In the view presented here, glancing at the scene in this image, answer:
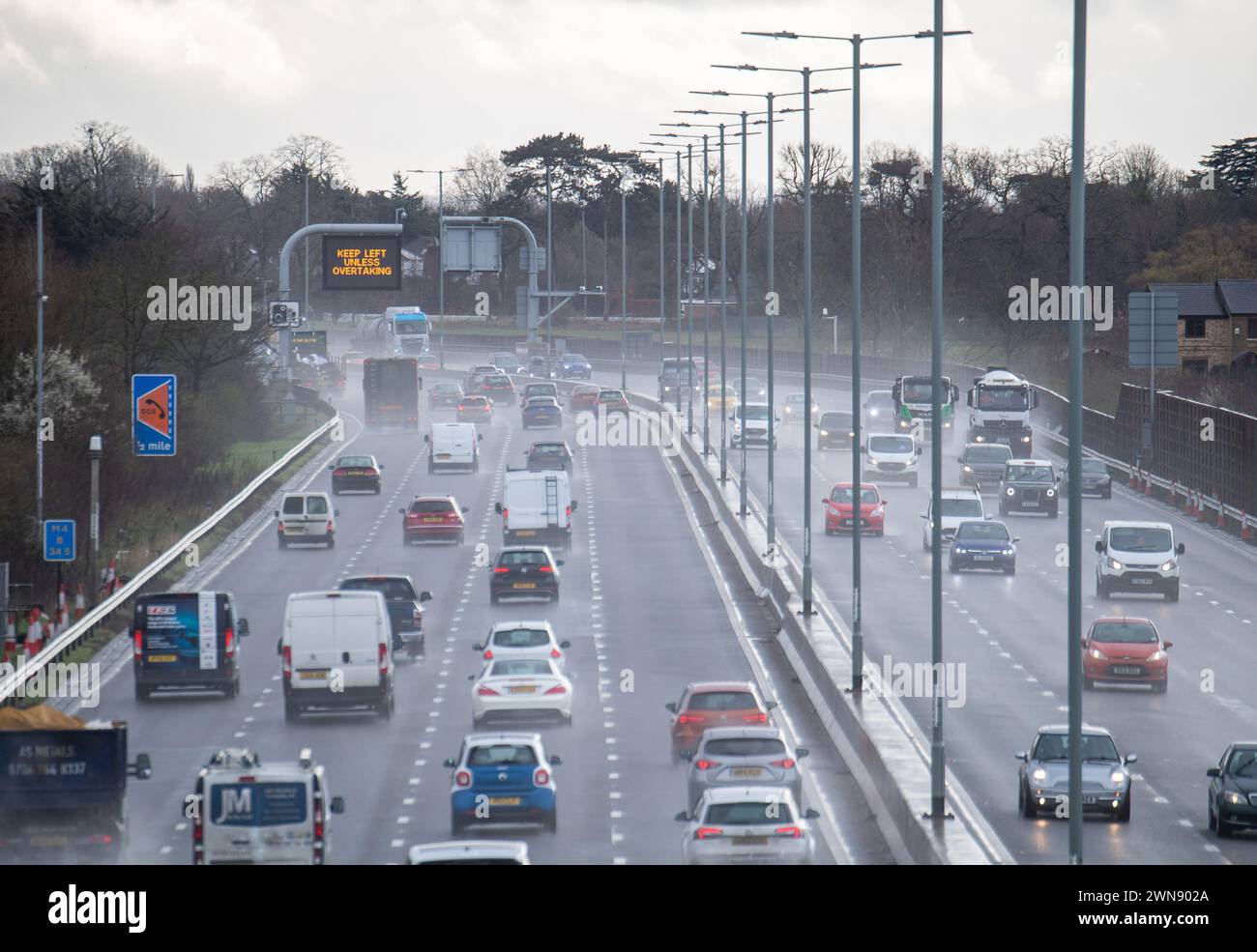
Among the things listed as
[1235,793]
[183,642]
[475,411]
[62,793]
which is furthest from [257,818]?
[475,411]

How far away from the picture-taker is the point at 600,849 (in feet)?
84.9

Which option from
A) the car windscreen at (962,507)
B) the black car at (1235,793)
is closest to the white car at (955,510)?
the car windscreen at (962,507)

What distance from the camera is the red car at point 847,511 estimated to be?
6025 centimetres

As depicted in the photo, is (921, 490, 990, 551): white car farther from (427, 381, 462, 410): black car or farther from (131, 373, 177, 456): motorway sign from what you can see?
(427, 381, 462, 410): black car

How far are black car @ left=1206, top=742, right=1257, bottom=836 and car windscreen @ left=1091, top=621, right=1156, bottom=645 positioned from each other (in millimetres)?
10873

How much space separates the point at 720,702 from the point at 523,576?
16.6m

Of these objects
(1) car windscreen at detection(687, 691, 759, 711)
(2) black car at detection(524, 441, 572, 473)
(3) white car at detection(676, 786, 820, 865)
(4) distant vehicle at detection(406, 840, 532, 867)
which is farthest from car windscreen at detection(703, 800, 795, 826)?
(2) black car at detection(524, 441, 572, 473)

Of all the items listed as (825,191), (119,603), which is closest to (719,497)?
(119,603)

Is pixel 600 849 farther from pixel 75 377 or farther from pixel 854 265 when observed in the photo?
pixel 75 377

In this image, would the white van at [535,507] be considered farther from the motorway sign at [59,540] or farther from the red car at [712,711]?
the red car at [712,711]

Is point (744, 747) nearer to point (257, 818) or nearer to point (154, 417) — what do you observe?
point (257, 818)
